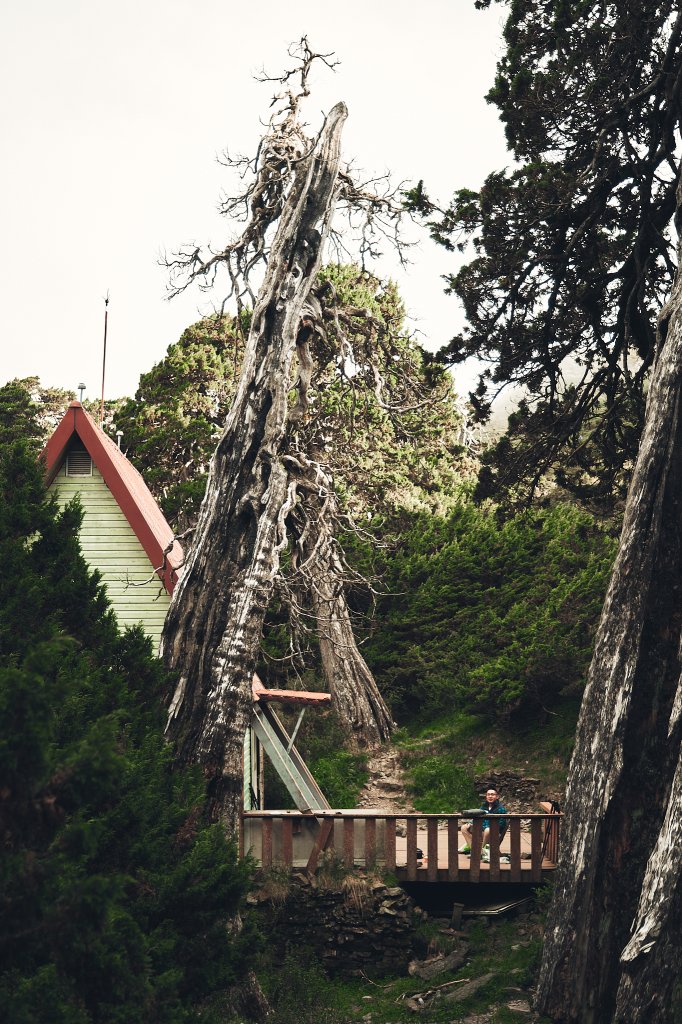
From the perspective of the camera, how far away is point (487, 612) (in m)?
22.0

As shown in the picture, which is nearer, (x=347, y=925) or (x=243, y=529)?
(x=347, y=925)

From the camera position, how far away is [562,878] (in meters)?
9.57

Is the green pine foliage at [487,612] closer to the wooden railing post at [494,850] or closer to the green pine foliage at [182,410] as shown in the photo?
the green pine foliage at [182,410]

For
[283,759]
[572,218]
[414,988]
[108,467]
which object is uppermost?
[572,218]

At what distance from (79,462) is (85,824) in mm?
9857

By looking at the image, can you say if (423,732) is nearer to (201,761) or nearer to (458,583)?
(458,583)

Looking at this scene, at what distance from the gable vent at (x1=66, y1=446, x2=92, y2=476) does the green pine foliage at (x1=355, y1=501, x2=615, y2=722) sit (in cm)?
910

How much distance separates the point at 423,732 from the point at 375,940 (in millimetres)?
9527

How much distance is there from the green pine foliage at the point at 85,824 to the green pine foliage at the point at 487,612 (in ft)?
38.7

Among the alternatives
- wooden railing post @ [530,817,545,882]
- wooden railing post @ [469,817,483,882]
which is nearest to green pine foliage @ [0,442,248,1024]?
wooden railing post @ [469,817,483,882]

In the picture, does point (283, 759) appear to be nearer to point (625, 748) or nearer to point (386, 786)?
point (625, 748)

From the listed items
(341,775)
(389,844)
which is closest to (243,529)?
(389,844)

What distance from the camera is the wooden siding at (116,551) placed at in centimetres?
1370

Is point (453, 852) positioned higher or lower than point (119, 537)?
lower
